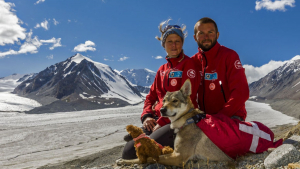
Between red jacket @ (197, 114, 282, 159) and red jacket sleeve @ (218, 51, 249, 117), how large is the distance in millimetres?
281

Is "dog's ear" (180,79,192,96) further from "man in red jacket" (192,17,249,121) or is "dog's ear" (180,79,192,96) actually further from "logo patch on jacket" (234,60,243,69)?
"logo patch on jacket" (234,60,243,69)

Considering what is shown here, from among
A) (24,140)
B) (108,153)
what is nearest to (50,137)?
(24,140)

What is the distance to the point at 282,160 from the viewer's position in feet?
13.6

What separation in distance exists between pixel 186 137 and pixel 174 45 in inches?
108

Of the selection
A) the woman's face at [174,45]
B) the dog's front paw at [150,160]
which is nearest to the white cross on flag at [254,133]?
the dog's front paw at [150,160]

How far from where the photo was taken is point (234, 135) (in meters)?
4.75

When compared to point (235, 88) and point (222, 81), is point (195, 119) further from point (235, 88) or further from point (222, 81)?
point (222, 81)

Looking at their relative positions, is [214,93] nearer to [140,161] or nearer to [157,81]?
[157,81]

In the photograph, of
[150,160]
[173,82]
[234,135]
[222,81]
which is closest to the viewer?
[234,135]

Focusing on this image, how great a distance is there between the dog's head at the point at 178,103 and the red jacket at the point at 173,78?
0.56 m

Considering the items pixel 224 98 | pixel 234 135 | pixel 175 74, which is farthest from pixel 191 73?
pixel 234 135

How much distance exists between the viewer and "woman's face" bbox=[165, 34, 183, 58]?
6.23m

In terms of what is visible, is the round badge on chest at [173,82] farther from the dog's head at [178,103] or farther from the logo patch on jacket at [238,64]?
the logo patch on jacket at [238,64]

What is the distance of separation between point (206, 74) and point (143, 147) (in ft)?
8.50
